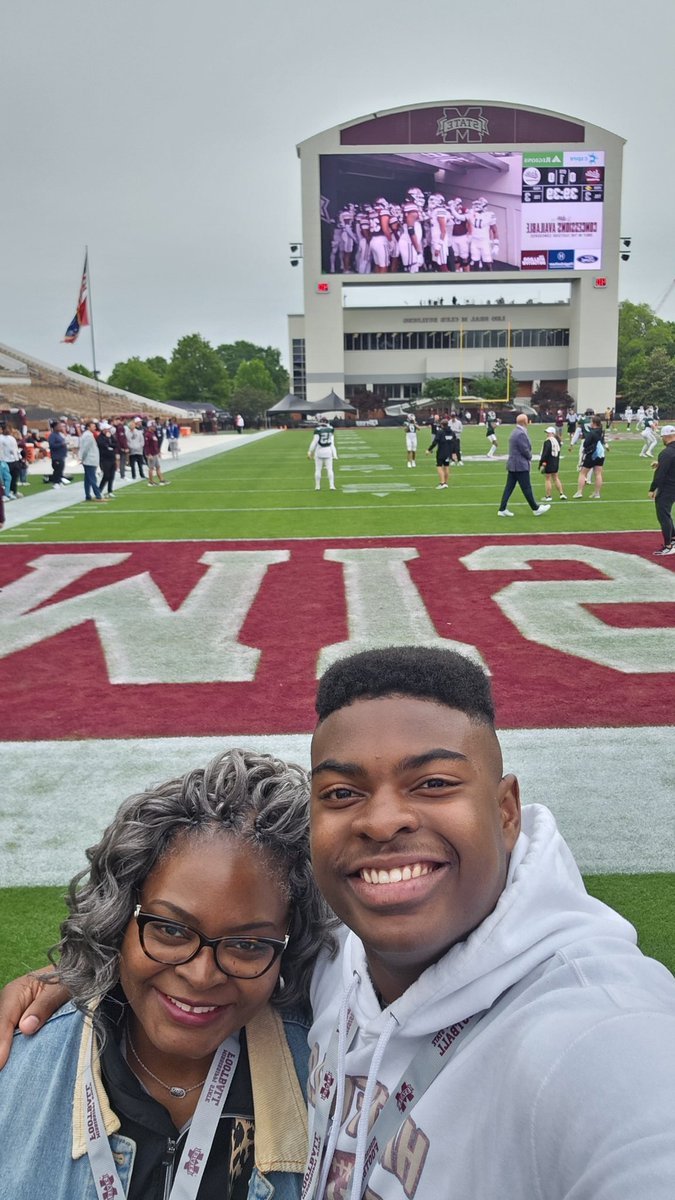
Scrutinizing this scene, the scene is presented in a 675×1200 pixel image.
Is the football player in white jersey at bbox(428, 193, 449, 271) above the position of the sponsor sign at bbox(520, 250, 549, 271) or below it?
above

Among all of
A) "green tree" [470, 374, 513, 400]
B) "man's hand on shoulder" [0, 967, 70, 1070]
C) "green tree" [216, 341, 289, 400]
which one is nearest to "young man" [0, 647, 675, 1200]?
"man's hand on shoulder" [0, 967, 70, 1070]

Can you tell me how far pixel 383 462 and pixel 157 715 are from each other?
24308mm

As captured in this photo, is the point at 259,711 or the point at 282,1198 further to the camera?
the point at 259,711

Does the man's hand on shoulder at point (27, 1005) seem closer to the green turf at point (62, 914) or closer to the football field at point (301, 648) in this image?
the green turf at point (62, 914)

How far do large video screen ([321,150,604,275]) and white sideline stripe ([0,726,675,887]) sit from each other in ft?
228

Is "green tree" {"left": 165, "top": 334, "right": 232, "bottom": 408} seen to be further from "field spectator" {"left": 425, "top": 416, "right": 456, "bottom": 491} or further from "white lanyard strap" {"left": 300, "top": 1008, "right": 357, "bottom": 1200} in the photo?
"white lanyard strap" {"left": 300, "top": 1008, "right": 357, "bottom": 1200}

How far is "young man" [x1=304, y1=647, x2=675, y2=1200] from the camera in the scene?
108 cm

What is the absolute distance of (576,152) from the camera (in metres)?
71.2

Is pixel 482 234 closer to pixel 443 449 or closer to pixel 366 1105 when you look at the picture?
pixel 443 449

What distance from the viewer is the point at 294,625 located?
9031mm

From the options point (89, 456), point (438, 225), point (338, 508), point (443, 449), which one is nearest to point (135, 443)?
point (89, 456)

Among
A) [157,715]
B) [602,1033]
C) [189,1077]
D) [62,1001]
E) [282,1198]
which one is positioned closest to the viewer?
[602,1033]

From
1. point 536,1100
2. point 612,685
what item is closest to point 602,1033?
point 536,1100

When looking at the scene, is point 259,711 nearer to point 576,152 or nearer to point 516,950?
point 516,950
